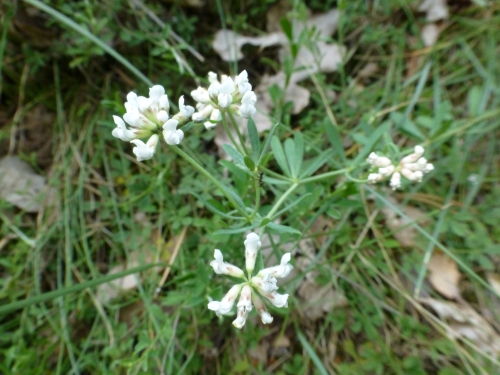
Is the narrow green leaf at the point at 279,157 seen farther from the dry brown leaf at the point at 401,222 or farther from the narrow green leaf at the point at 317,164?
the dry brown leaf at the point at 401,222

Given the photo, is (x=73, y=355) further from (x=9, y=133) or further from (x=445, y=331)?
(x=445, y=331)

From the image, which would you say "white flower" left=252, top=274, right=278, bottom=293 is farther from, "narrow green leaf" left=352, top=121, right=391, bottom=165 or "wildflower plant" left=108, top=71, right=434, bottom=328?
"narrow green leaf" left=352, top=121, right=391, bottom=165

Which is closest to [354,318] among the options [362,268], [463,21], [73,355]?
[362,268]

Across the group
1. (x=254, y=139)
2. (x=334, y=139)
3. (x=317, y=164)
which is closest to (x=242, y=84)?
(x=254, y=139)

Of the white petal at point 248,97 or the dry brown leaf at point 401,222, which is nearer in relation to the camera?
the white petal at point 248,97

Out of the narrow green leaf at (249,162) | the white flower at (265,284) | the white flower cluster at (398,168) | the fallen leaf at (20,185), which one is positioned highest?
the fallen leaf at (20,185)

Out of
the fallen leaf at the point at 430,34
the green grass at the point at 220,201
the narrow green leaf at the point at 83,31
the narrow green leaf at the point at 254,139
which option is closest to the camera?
the narrow green leaf at the point at 254,139

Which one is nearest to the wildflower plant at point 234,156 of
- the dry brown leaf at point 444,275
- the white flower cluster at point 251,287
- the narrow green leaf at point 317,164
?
the white flower cluster at point 251,287

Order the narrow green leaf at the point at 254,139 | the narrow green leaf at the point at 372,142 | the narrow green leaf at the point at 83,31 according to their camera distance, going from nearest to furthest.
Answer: the narrow green leaf at the point at 254,139 < the narrow green leaf at the point at 372,142 < the narrow green leaf at the point at 83,31
